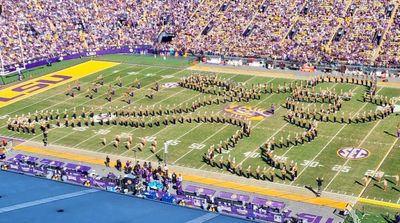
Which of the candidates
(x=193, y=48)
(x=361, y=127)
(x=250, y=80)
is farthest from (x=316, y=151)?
(x=193, y=48)

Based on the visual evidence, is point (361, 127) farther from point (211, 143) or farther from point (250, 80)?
point (250, 80)

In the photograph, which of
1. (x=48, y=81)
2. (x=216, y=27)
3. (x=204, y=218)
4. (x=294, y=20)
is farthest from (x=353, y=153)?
(x=216, y=27)

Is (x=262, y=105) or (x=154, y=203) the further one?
(x=262, y=105)

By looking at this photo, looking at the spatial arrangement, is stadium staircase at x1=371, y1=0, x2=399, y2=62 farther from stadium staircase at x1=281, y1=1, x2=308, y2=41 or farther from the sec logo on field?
the sec logo on field

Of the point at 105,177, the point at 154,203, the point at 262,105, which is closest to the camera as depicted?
the point at 154,203

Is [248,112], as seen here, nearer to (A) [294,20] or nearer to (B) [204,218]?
(B) [204,218]
